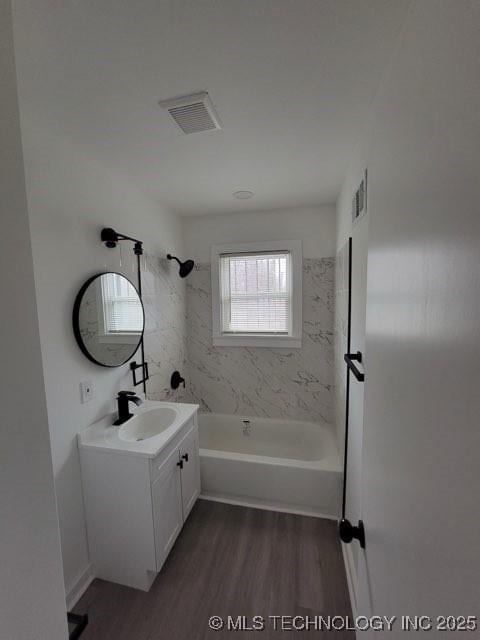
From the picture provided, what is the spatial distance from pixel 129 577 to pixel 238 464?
3.10 ft

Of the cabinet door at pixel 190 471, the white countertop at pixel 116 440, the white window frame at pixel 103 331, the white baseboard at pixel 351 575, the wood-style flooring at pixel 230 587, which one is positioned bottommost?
the wood-style flooring at pixel 230 587

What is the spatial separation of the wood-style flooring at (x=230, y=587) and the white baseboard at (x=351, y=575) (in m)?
0.03

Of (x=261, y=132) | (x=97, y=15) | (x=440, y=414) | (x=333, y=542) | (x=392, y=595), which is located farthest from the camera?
(x=333, y=542)

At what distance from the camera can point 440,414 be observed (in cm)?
39

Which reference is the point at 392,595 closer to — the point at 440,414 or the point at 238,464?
the point at 440,414

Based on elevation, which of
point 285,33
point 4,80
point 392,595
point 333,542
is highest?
point 285,33

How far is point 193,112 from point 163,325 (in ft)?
5.78

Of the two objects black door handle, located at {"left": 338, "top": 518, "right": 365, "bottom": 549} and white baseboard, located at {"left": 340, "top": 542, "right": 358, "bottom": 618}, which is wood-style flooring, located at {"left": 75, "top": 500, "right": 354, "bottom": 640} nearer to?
white baseboard, located at {"left": 340, "top": 542, "right": 358, "bottom": 618}

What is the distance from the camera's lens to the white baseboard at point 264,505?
2.04 metres

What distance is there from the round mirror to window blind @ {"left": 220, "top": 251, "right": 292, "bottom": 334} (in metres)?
1.11

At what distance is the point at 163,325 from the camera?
257 centimetres

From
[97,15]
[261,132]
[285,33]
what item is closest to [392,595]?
[285,33]

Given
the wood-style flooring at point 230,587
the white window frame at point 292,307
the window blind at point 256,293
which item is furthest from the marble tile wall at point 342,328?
the wood-style flooring at point 230,587

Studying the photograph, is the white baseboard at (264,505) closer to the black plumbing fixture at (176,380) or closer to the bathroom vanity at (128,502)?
the bathroom vanity at (128,502)
